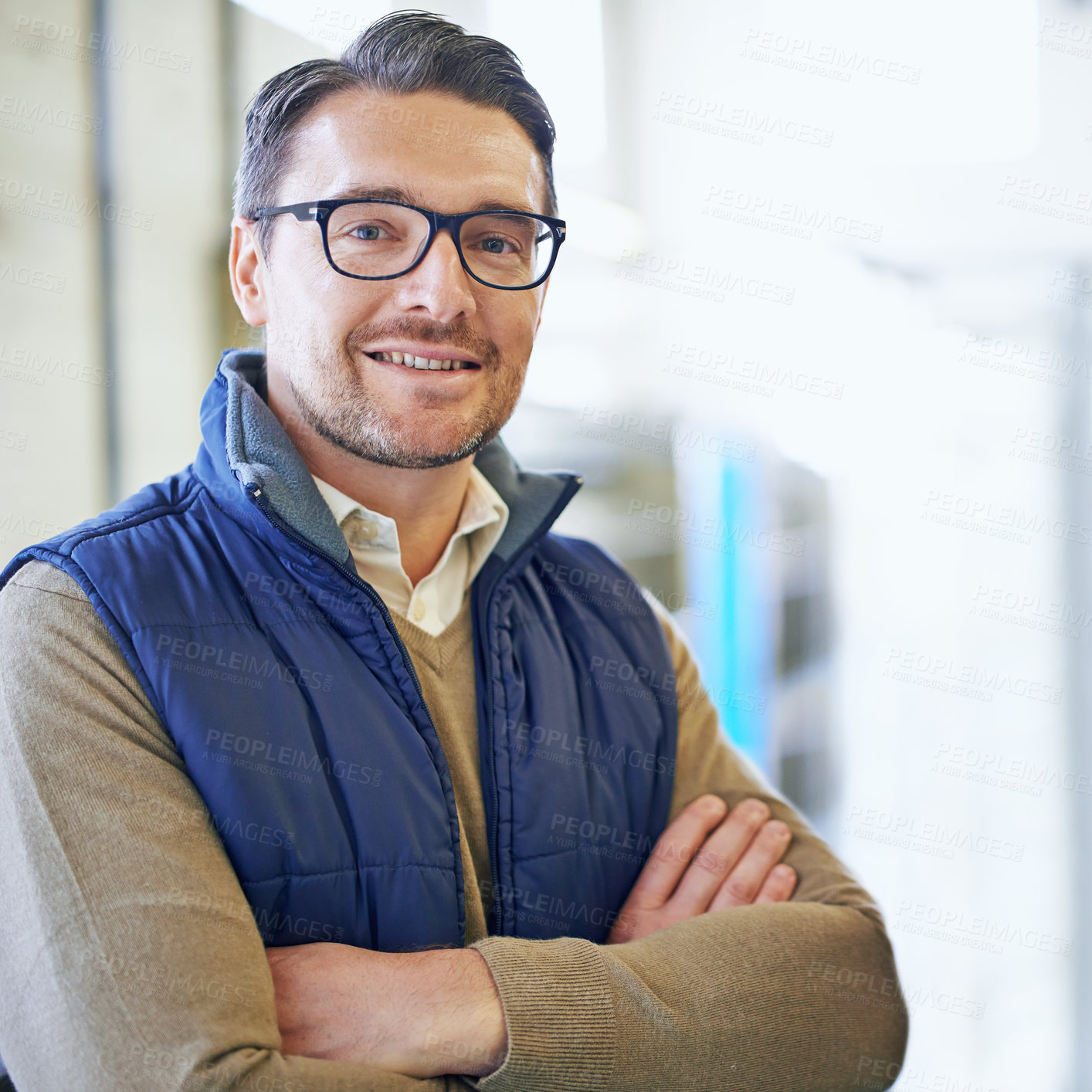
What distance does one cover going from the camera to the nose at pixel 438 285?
4.10 feet

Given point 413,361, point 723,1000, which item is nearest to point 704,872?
point 723,1000

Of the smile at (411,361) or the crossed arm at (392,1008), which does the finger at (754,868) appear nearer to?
the crossed arm at (392,1008)

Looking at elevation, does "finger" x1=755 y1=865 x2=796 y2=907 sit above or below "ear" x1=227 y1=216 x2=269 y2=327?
below

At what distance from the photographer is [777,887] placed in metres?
1.35

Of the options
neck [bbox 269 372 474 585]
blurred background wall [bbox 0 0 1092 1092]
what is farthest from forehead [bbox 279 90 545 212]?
blurred background wall [bbox 0 0 1092 1092]

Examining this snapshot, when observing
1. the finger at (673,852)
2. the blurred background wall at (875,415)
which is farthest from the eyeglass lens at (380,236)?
the blurred background wall at (875,415)

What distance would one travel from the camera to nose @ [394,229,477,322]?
1.25 m

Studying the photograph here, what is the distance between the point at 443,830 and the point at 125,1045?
390 mm

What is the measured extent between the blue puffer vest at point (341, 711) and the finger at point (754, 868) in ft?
0.39

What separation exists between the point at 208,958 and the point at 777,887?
0.76m

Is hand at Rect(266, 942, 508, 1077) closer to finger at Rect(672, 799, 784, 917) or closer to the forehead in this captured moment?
finger at Rect(672, 799, 784, 917)

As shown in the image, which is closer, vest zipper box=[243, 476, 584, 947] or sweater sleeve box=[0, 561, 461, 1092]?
sweater sleeve box=[0, 561, 461, 1092]

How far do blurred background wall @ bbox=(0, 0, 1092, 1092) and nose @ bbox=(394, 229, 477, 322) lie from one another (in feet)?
5.55

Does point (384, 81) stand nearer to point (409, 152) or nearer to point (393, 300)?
point (409, 152)
